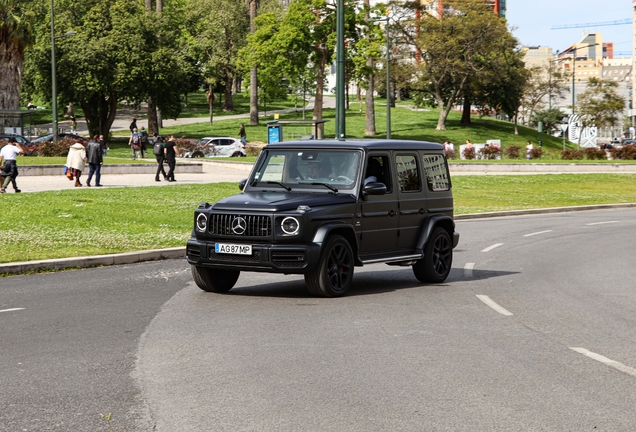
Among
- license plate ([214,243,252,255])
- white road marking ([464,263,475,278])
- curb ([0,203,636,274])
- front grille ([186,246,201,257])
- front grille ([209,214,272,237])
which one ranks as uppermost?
front grille ([209,214,272,237])

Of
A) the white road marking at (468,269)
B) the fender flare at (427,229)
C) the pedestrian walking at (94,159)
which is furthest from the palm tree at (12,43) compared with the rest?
the fender flare at (427,229)

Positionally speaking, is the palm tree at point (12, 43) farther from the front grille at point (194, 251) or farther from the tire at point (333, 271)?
the tire at point (333, 271)

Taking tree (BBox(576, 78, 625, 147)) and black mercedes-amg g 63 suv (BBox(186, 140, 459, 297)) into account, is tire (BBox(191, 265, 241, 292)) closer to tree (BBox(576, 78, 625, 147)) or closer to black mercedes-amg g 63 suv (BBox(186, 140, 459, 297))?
black mercedes-amg g 63 suv (BBox(186, 140, 459, 297))

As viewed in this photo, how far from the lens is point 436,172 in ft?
45.3

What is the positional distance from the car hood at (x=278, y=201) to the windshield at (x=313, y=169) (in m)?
0.27

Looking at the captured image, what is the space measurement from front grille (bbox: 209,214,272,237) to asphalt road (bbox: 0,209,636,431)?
797mm

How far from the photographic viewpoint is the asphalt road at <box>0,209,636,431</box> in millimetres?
5938

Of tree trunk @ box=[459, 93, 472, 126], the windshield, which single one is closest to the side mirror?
the windshield

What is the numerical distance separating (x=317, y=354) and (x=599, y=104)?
7196 centimetres

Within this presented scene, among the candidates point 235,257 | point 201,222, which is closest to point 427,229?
point 235,257

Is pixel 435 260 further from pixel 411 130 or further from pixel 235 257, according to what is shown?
pixel 411 130

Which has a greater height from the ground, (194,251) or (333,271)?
(194,251)

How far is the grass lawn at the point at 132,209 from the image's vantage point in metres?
18.0

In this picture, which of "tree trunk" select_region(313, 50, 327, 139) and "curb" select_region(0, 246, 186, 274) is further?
"tree trunk" select_region(313, 50, 327, 139)
